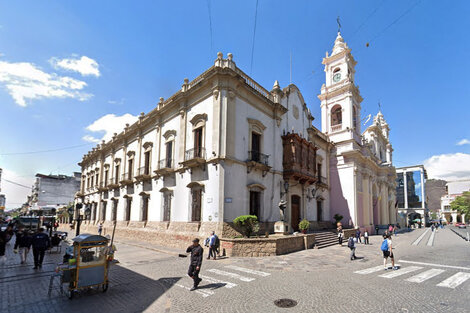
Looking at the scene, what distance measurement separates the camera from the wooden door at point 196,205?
16.1m

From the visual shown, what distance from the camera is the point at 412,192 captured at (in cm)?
7038

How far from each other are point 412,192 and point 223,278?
261 feet

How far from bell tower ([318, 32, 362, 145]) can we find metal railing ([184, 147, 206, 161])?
18.3 meters

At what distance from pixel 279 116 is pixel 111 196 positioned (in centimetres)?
2045

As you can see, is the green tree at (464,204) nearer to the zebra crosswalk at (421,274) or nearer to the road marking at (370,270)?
the zebra crosswalk at (421,274)

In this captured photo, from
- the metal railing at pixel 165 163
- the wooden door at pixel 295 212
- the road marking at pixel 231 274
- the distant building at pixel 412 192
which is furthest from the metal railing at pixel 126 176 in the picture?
the distant building at pixel 412 192

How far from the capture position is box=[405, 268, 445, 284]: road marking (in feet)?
28.1

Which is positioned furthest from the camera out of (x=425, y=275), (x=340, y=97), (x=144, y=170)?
(x=340, y=97)

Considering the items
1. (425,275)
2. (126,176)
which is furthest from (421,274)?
(126,176)

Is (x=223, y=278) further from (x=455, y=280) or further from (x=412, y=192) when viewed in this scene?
(x=412, y=192)

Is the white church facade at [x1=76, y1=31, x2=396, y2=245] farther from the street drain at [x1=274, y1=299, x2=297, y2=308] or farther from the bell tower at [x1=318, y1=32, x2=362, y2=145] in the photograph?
the street drain at [x1=274, y1=299, x2=297, y2=308]

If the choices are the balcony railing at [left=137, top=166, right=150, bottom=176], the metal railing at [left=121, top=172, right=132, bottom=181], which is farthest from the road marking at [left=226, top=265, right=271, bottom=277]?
the metal railing at [left=121, top=172, right=132, bottom=181]

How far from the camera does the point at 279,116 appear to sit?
781 inches

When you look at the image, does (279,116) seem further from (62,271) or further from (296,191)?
(62,271)
